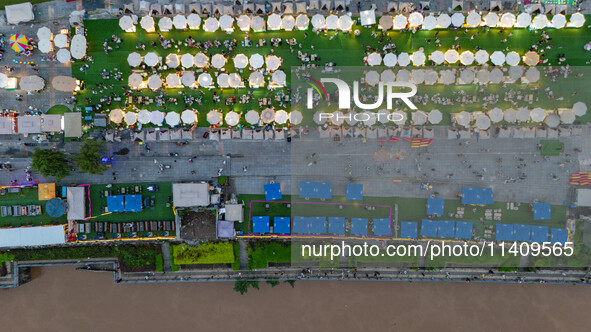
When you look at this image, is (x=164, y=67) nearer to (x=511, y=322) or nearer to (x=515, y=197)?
(x=515, y=197)

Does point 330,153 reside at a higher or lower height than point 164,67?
lower

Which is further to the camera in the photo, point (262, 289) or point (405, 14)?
point (262, 289)

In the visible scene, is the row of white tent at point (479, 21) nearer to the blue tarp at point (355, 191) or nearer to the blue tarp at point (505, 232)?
the blue tarp at point (355, 191)

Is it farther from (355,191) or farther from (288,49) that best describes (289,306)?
(288,49)

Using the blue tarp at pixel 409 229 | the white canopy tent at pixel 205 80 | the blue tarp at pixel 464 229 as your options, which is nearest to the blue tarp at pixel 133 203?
the white canopy tent at pixel 205 80

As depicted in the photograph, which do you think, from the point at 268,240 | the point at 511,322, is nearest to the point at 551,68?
the point at 511,322
